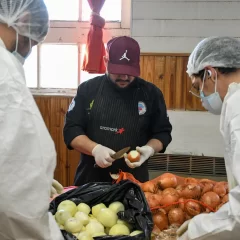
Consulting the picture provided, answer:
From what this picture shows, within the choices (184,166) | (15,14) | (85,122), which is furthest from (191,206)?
(184,166)

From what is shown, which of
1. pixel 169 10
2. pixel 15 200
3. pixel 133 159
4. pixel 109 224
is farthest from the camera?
pixel 169 10

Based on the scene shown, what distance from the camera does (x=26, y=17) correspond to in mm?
1136

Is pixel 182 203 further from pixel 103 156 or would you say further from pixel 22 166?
pixel 22 166

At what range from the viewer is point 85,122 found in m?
2.01

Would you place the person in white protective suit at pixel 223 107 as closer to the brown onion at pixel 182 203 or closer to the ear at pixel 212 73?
the ear at pixel 212 73

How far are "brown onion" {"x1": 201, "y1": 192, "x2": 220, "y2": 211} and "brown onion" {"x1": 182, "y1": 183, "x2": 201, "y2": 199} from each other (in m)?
0.04

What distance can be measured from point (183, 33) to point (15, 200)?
7.04 ft

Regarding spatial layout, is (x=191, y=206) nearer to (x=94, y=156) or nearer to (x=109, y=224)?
(x=109, y=224)

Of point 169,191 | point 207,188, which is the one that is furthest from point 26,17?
point 207,188

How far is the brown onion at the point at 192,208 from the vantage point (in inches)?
57.7

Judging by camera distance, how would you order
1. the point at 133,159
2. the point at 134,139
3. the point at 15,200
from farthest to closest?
the point at 134,139
the point at 133,159
the point at 15,200

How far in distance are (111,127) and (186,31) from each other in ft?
3.88

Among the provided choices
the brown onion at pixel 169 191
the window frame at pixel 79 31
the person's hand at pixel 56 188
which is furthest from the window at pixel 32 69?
the brown onion at pixel 169 191

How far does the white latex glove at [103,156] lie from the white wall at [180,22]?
1.20 meters
